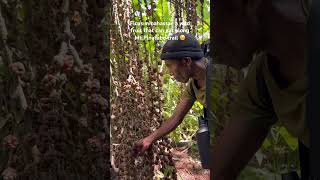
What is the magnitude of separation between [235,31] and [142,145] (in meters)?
1.76

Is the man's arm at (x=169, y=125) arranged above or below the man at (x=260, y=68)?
below

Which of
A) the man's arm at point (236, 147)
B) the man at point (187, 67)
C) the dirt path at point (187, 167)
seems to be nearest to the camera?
the man's arm at point (236, 147)

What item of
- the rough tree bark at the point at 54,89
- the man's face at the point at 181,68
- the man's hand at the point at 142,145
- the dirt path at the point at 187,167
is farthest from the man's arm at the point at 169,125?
the dirt path at the point at 187,167

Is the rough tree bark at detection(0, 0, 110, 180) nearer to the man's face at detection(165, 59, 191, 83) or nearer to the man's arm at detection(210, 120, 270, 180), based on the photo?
the man's face at detection(165, 59, 191, 83)

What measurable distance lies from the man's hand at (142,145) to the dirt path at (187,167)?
27.7 inches

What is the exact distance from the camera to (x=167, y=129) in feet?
8.27

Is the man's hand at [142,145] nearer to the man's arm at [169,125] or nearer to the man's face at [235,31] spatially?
the man's arm at [169,125]

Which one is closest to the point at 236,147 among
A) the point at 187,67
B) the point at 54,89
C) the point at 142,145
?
the point at 54,89

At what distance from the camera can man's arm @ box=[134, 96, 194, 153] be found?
245cm

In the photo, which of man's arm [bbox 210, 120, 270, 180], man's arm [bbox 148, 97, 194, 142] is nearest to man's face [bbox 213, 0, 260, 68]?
man's arm [bbox 210, 120, 270, 180]

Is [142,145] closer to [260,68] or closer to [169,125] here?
[169,125]

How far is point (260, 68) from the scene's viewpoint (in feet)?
2.53

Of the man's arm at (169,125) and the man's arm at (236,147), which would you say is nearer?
the man's arm at (236,147)

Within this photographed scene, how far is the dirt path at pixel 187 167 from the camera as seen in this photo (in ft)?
10.6
